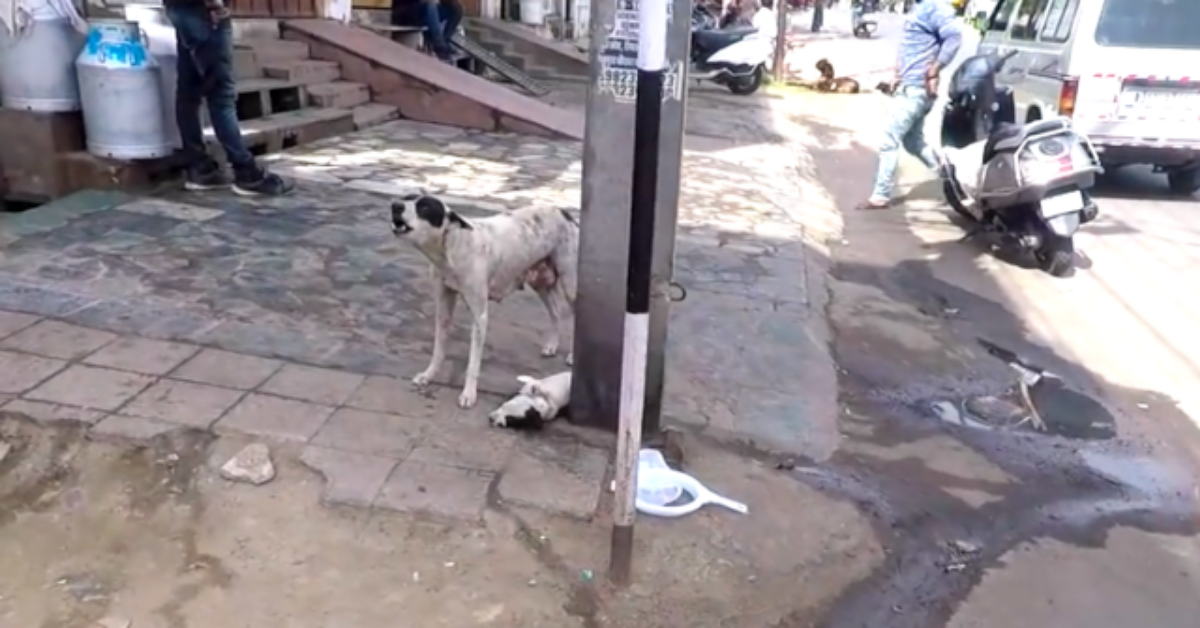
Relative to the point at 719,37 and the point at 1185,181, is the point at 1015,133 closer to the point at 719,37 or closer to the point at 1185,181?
the point at 1185,181

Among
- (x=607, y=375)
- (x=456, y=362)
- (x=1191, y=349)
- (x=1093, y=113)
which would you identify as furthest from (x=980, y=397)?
(x=1093, y=113)

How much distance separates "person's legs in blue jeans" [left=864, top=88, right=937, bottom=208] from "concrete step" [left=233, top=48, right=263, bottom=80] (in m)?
5.21

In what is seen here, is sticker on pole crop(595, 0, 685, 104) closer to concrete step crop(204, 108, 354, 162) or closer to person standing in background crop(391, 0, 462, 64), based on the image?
concrete step crop(204, 108, 354, 162)

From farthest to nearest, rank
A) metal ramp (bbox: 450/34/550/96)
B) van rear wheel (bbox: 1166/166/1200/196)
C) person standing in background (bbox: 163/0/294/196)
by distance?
1. metal ramp (bbox: 450/34/550/96)
2. van rear wheel (bbox: 1166/166/1200/196)
3. person standing in background (bbox: 163/0/294/196)

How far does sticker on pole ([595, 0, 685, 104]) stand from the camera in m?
3.04

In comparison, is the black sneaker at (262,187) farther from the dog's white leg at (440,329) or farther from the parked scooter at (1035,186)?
the parked scooter at (1035,186)

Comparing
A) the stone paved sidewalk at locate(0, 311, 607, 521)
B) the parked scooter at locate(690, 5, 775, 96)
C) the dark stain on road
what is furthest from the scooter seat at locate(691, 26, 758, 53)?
the stone paved sidewalk at locate(0, 311, 607, 521)

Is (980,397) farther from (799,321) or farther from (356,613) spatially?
(356,613)

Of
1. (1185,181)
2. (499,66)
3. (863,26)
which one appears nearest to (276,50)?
(499,66)

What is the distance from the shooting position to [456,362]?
402 cm

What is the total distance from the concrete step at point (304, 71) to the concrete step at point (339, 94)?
0.08 m

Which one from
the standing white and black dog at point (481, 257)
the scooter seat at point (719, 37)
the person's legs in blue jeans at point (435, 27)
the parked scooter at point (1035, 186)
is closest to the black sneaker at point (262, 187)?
the standing white and black dog at point (481, 257)

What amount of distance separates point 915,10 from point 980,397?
13.4 feet

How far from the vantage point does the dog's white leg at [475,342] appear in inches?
137
